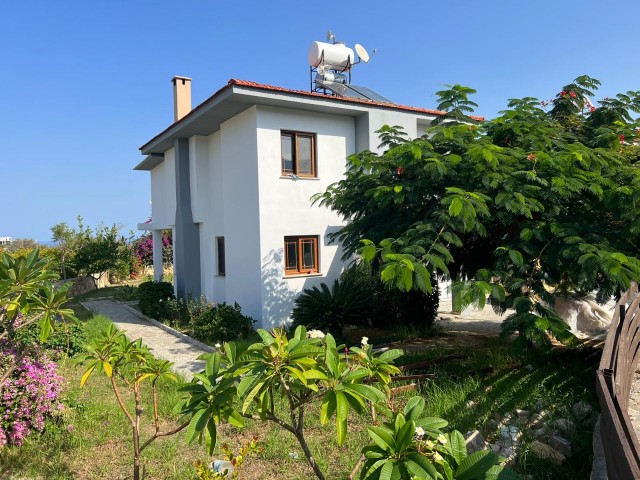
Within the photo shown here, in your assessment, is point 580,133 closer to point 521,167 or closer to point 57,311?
point 521,167

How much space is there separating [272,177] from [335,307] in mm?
4026

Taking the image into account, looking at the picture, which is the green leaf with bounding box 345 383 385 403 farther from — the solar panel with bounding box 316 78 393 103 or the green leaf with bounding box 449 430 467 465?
the solar panel with bounding box 316 78 393 103

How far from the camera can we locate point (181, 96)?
18125mm

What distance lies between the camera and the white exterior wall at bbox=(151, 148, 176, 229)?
57.0ft

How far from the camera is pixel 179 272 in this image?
15.8 metres

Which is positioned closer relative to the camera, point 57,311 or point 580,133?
point 57,311

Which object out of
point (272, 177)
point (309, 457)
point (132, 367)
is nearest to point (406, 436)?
point (309, 457)

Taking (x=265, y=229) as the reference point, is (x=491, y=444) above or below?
below

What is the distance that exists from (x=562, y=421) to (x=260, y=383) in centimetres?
468

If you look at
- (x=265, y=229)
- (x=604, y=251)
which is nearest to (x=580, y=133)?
(x=604, y=251)

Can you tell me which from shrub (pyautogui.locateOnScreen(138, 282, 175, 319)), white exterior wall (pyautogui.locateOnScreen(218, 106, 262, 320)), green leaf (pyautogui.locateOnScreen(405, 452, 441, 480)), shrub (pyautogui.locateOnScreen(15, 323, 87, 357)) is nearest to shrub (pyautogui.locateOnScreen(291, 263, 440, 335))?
white exterior wall (pyautogui.locateOnScreen(218, 106, 262, 320))

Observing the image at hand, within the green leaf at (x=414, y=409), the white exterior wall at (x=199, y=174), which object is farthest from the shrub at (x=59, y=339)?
the green leaf at (x=414, y=409)

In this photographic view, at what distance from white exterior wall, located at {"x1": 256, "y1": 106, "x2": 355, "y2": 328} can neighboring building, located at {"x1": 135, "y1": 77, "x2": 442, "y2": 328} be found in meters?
0.03

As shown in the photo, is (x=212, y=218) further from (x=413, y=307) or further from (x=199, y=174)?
(x=413, y=307)
